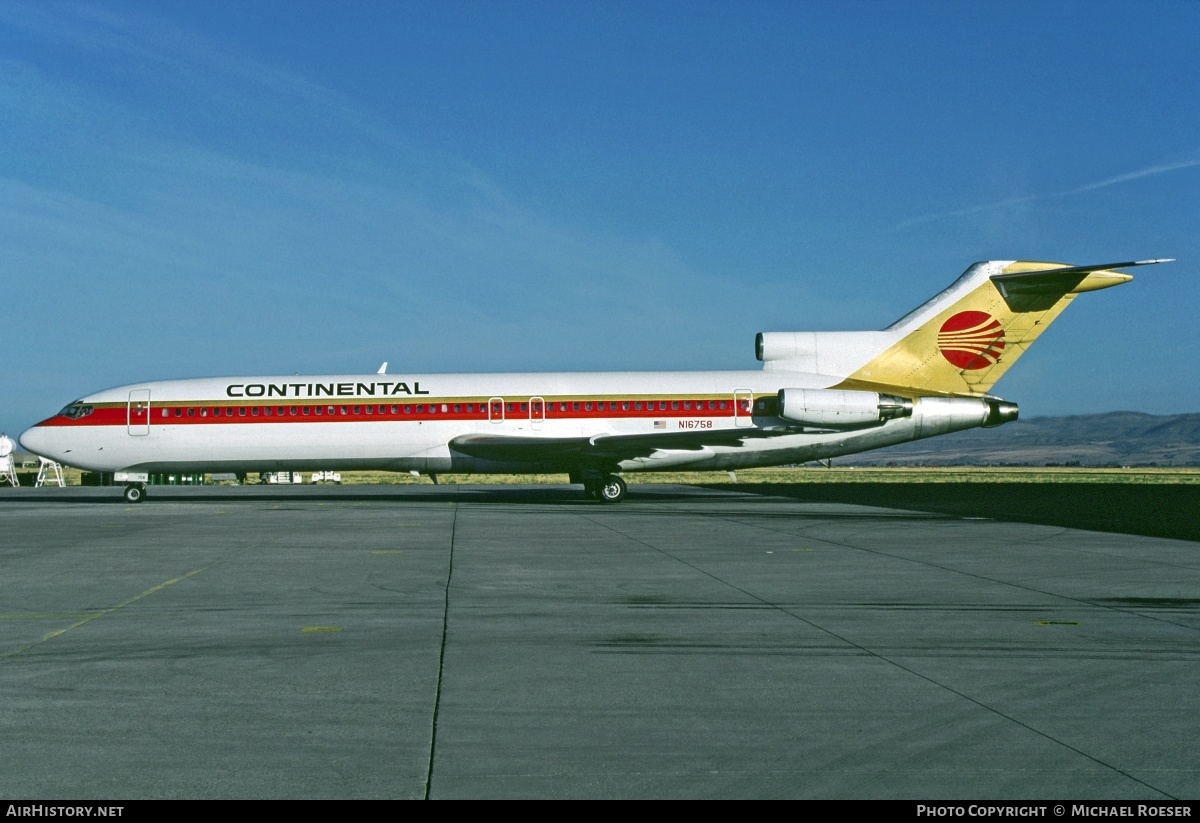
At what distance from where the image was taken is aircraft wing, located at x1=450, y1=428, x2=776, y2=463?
27984 millimetres

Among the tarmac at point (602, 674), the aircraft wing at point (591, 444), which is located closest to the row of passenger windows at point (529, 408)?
the aircraft wing at point (591, 444)

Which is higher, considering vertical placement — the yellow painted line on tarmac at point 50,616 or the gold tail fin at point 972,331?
the gold tail fin at point 972,331

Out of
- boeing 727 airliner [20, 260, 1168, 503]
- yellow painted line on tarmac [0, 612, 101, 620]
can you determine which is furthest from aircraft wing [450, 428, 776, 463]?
yellow painted line on tarmac [0, 612, 101, 620]

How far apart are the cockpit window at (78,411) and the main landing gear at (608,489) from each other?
1418 centimetres

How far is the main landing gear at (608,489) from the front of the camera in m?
29.6

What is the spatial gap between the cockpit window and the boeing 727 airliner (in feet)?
0.21

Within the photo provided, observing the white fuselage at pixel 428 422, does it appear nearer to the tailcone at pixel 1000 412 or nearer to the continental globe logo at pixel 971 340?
the tailcone at pixel 1000 412

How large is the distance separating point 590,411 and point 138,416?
12655 millimetres

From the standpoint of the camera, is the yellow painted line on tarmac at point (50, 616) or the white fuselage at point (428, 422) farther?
the white fuselage at point (428, 422)

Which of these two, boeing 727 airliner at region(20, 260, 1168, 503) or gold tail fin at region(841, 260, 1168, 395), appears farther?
gold tail fin at region(841, 260, 1168, 395)

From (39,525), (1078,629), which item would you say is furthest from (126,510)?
(1078,629)

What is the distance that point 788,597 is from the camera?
1080cm

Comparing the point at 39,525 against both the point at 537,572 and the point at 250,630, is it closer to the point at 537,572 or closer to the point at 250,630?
the point at 537,572

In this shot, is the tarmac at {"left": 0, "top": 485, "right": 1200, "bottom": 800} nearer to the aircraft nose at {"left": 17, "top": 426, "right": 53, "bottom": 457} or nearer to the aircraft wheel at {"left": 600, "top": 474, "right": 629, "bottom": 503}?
the aircraft wheel at {"left": 600, "top": 474, "right": 629, "bottom": 503}
